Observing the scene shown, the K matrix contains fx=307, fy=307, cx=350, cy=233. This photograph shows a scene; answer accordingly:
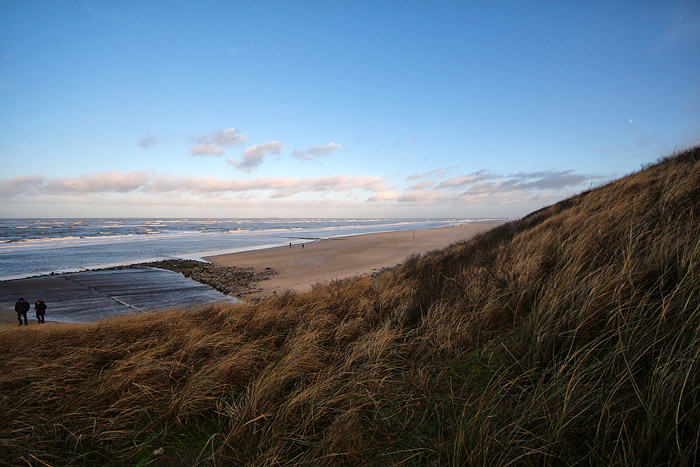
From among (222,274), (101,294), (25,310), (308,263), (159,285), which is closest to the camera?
(25,310)

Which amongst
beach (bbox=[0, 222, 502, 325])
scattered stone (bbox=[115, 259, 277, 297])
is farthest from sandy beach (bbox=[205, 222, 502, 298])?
scattered stone (bbox=[115, 259, 277, 297])

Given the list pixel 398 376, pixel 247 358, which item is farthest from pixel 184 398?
pixel 398 376

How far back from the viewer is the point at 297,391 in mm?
2992

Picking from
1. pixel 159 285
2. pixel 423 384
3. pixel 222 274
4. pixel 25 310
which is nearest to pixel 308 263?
pixel 222 274

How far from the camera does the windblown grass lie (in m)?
1.93

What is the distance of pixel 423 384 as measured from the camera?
2.83m

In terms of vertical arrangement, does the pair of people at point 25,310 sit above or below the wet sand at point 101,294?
above

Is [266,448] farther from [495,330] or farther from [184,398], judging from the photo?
[495,330]

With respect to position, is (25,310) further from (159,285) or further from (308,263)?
(308,263)

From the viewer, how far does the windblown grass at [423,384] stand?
1930 mm

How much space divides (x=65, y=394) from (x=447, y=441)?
3.84 metres

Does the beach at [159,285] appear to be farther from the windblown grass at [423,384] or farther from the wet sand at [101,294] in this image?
the windblown grass at [423,384]

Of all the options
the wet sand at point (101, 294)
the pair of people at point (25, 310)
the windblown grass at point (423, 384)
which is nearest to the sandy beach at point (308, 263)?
the wet sand at point (101, 294)

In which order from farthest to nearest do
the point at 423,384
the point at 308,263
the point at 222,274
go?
the point at 308,263 < the point at 222,274 < the point at 423,384
